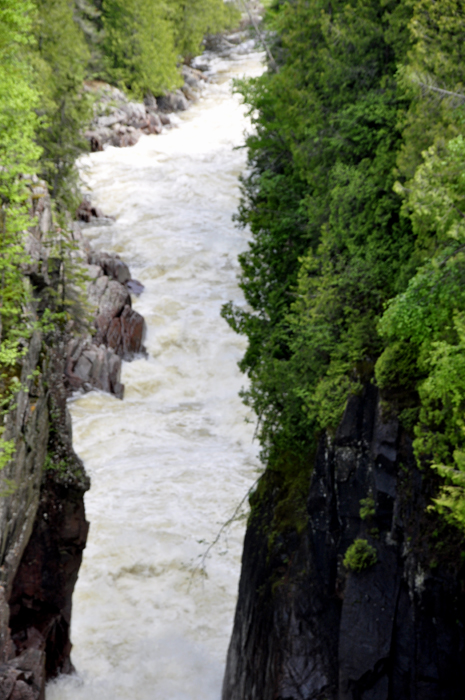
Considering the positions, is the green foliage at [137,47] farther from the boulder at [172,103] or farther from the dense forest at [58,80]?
the boulder at [172,103]

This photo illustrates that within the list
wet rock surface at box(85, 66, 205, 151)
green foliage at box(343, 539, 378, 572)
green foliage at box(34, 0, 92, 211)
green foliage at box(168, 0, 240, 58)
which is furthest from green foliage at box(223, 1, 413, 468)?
green foliage at box(168, 0, 240, 58)

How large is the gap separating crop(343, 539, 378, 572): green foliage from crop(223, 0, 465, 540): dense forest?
3.67 feet

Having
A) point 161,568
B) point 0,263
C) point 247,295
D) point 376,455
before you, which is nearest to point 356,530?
point 376,455

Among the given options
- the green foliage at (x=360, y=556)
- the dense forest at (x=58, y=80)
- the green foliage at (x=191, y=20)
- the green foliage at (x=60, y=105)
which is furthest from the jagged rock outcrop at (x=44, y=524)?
the green foliage at (x=191, y=20)

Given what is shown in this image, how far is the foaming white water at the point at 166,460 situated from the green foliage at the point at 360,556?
8.30 meters

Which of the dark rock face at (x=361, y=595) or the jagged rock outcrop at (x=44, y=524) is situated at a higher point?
the dark rock face at (x=361, y=595)

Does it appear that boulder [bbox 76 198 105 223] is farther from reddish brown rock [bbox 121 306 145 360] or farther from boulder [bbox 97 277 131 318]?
reddish brown rock [bbox 121 306 145 360]

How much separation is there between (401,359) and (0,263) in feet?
22.9

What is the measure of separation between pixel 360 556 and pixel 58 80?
1118 inches

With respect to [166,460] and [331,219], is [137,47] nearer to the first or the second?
[166,460]

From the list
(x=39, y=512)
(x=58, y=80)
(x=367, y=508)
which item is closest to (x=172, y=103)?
(x=58, y=80)

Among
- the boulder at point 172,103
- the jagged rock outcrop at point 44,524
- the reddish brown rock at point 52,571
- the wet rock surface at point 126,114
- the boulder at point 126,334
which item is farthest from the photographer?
the boulder at point 172,103

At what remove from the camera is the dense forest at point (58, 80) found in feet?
37.0

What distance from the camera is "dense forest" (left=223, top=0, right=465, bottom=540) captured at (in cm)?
646
